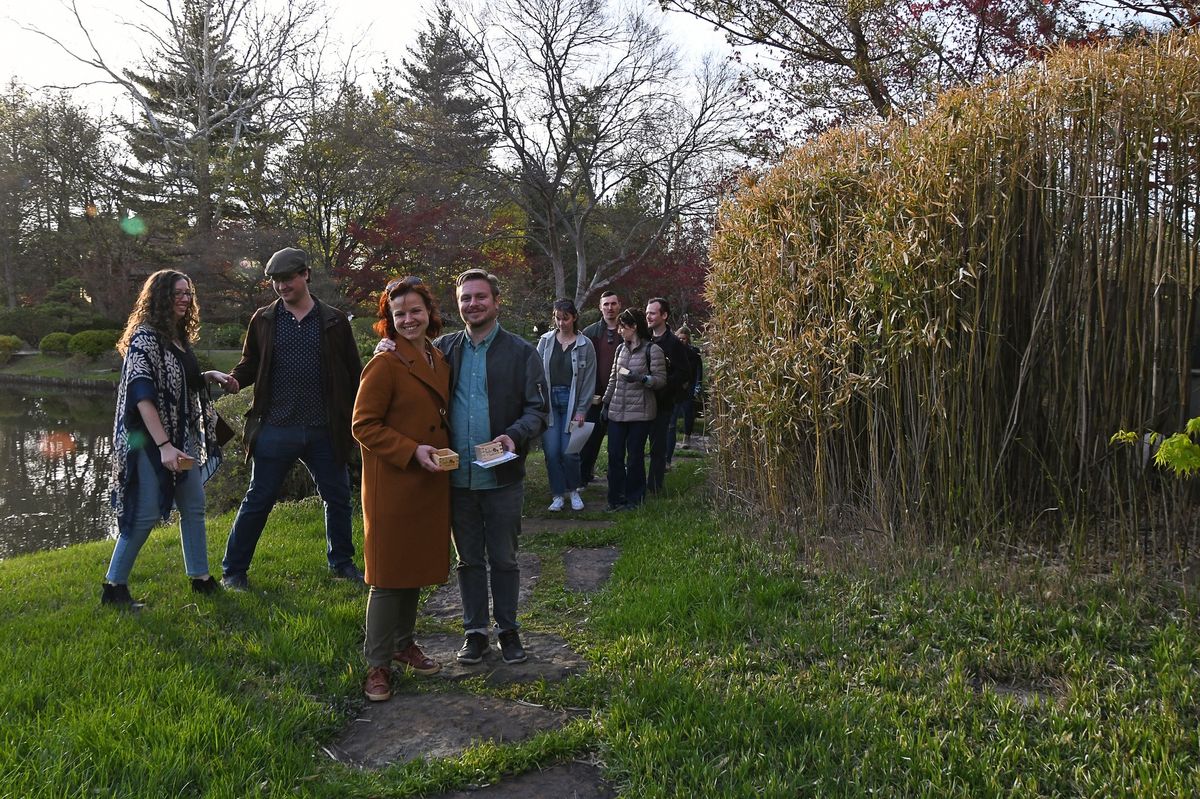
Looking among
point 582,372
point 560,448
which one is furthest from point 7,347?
point 582,372

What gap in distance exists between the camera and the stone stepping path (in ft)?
8.69

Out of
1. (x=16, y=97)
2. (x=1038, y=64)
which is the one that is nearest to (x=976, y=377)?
(x=1038, y=64)

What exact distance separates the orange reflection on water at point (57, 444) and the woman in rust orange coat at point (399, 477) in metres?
13.5

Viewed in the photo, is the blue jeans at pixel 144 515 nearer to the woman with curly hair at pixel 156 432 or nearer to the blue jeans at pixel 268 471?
the woman with curly hair at pixel 156 432

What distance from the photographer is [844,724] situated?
277cm

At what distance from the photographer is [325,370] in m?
4.65

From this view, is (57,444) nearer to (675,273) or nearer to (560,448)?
(560,448)

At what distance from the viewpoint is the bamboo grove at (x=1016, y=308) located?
3707 millimetres

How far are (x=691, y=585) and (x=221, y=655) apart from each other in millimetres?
2243

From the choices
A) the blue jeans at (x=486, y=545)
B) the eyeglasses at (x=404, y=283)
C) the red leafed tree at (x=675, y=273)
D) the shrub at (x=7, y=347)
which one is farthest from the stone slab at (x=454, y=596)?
the shrub at (x=7, y=347)

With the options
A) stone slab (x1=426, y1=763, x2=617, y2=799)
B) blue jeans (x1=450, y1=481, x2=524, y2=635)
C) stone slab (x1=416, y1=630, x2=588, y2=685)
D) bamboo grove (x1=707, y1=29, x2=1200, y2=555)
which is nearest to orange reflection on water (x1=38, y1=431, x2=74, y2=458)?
stone slab (x1=416, y1=630, x2=588, y2=685)

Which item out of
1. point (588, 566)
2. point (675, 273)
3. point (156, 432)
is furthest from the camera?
point (675, 273)

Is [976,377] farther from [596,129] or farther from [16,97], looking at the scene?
[16,97]

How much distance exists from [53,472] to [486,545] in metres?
12.1
